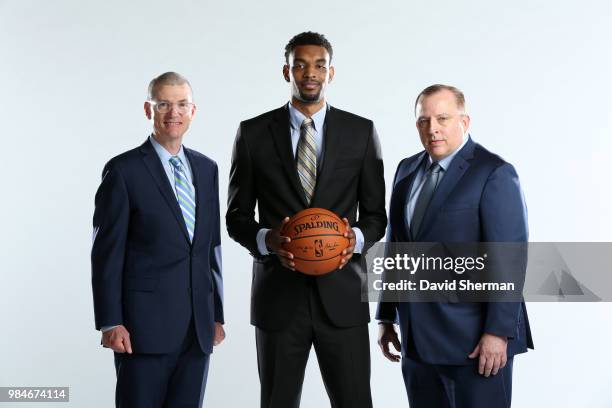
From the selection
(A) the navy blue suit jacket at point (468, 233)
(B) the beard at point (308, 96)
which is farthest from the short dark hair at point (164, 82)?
(A) the navy blue suit jacket at point (468, 233)

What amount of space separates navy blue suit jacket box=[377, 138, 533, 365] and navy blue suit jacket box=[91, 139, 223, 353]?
0.87 meters

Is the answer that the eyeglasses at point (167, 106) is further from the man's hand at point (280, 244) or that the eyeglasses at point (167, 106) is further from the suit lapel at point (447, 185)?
the suit lapel at point (447, 185)

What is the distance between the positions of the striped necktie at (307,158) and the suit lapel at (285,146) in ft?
0.12

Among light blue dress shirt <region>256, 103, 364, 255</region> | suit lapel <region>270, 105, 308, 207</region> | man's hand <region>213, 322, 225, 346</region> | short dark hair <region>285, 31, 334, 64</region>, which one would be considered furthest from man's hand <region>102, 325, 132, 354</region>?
short dark hair <region>285, 31, 334, 64</region>

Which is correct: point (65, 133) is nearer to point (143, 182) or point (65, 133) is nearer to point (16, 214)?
point (16, 214)

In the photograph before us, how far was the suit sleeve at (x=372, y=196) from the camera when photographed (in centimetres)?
324

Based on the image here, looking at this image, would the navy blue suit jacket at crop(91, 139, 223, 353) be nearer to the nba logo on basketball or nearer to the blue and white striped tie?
the blue and white striped tie

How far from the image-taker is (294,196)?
3.18 metres

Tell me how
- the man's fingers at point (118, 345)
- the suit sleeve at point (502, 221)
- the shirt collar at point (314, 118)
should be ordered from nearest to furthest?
the suit sleeve at point (502, 221) < the man's fingers at point (118, 345) < the shirt collar at point (314, 118)

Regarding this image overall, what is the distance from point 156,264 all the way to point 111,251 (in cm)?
18

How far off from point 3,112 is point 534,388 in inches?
165

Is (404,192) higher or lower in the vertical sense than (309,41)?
lower

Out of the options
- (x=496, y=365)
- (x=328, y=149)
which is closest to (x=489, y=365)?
(x=496, y=365)

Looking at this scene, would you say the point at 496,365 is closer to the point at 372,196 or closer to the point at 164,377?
the point at 372,196
